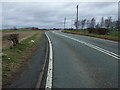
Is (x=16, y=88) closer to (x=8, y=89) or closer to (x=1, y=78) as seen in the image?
(x=8, y=89)

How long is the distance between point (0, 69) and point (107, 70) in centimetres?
432

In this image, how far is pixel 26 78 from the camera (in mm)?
5875

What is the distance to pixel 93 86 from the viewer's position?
493 cm

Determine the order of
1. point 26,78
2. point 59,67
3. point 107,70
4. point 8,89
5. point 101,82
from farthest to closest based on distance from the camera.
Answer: point 59,67
point 107,70
point 26,78
point 101,82
point 8,89

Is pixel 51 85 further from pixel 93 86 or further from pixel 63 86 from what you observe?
pixel 93 86

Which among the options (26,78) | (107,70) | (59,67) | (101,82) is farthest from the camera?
(59,67)

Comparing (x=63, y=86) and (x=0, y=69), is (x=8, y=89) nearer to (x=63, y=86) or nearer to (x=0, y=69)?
(x=63, y=86)

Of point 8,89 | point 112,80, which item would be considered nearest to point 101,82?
point 112,80

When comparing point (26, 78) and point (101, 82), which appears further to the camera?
point (26, 78)

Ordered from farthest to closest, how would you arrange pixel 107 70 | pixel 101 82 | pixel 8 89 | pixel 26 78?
pixel 107 70
pixel 26 78
pixel 101 82
pixel 8 89

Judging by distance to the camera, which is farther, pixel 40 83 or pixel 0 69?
pixel 0 69

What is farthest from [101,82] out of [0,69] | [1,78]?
[0,69]

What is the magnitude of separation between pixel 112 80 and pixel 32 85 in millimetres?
2563

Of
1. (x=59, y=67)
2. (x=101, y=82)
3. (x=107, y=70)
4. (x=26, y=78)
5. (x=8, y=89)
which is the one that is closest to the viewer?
(x=8, y=89)
